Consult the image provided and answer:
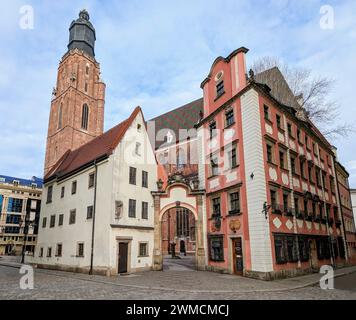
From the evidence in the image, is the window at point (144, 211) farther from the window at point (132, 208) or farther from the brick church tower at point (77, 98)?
the brick church tower at point (77, 98)

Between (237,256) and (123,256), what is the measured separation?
821 centimetres

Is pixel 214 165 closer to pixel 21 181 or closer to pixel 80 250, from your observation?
pixel 80 250

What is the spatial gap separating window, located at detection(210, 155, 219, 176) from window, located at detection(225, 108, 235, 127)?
292cm

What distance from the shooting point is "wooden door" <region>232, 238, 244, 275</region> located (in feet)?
62.1

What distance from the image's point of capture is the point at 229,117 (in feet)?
73.0

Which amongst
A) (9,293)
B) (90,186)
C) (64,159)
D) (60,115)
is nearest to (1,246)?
(60,115)

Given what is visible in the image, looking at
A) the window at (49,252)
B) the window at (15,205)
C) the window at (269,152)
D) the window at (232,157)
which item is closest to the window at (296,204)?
the window at (269,152)

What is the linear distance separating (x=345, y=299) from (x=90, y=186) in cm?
1835

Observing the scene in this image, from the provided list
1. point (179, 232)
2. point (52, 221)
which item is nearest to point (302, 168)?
point (52, 221)

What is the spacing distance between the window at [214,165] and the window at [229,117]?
2.92 meters

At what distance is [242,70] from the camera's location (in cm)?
2148

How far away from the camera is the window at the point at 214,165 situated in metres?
23.0

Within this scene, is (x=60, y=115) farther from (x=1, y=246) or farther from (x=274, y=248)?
(x=274, y=248)

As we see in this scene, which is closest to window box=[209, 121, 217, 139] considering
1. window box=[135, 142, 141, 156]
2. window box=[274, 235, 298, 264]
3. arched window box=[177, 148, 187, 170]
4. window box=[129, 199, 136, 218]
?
window box=[135, 142, 141, 156]
